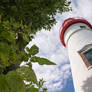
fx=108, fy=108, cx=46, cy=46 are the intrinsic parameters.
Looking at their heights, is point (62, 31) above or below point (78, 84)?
above

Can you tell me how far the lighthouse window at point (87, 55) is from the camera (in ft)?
Answer: 22.4

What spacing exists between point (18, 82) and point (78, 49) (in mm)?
8343

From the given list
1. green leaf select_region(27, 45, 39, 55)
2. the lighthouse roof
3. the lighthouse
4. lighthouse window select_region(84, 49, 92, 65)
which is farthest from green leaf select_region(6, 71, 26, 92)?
the lighthouse roof

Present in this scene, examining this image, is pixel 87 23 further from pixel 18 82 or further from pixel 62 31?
pixel 18 82

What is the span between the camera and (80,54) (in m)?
7.94

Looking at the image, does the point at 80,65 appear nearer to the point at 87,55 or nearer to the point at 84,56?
the point at 84,56

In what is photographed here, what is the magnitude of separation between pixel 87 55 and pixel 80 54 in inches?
25.8

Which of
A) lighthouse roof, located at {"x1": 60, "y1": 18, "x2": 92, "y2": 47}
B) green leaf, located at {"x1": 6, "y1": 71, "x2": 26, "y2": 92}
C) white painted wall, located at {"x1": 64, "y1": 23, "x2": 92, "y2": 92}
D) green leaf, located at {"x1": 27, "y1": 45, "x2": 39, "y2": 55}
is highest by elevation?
lighthouse roof, located at {"x1": 60, "y1": 18, "x2": 92, "y2": 47}

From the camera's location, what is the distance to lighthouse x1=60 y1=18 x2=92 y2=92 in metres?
6.48

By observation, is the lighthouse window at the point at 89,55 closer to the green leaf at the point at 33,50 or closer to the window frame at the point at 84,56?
the window frame at the point at 84,56

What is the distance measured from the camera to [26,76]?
71 centimetres

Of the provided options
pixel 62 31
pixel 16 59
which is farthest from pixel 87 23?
pixel 16 59

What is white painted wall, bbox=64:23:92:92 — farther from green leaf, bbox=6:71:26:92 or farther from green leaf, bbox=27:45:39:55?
green leaf, bbox=6:71:26:92

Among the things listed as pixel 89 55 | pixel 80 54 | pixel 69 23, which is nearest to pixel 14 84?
pixel 89 55
